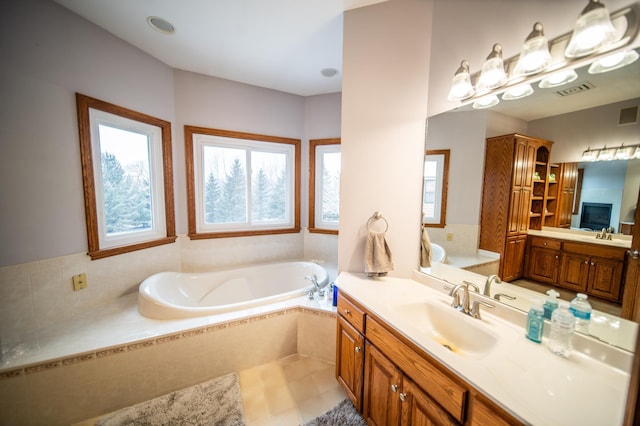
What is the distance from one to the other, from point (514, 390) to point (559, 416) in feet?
0.33

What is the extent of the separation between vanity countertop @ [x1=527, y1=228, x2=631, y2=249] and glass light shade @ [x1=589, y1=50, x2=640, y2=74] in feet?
2.09

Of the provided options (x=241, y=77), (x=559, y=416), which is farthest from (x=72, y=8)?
(x=559, y=416)

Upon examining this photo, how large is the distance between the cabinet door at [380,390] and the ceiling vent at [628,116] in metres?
1.34

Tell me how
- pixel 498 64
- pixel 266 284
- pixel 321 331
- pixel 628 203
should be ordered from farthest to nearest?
pixel 266 284 → pixel 321 331 → pixel 498 64 → pixel 628 203

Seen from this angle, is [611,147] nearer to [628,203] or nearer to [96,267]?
[628,203]

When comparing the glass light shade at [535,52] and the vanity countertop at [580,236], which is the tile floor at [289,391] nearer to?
the vanity countertop at [580,236]

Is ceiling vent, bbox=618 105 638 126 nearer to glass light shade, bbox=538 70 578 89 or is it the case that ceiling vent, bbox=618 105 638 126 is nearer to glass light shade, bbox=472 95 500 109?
glass light shade, bbox=538 70 578 89

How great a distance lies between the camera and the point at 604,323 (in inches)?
34.4

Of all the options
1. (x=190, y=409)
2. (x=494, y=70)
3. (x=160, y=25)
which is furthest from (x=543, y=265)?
(x=160, y=25)

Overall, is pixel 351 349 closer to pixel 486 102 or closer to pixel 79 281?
pixel 486 102

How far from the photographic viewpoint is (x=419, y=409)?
3.15 feet

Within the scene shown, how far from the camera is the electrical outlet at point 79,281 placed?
5.72ft

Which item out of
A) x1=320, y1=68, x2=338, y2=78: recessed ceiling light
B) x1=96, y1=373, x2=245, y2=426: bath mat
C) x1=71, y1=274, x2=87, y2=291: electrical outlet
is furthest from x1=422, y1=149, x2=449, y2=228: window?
x1=71, y1=274, x2=87, y2=291: electrical outlet

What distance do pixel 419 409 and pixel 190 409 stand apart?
1.46 meters
